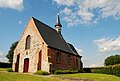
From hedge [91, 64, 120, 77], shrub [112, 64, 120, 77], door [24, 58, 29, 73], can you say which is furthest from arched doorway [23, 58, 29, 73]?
shrub [112, 64, 120, 77]

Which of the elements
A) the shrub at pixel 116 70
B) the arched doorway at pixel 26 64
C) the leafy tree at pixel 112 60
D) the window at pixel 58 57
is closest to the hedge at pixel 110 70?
the shrub at pixel 116 70

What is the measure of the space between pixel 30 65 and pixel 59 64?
5.52 m

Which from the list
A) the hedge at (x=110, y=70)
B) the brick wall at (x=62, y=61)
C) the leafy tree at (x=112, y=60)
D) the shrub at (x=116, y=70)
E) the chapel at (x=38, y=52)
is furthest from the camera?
the leafy tree at (x=112, y=60)

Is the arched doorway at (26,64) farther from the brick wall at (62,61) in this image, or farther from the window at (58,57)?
the window at (58,57)

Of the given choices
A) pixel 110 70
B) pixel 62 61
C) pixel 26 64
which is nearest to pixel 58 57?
pixel 62 61

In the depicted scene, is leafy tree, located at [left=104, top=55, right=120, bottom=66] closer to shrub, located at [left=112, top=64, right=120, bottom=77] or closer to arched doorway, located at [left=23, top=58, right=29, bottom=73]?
shrub, located at [left=112, top=64, right=120, bottom=77]

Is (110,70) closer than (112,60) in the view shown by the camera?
Yes

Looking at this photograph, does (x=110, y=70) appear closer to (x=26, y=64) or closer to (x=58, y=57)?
(x=58, y=57)

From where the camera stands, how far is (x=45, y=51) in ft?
107

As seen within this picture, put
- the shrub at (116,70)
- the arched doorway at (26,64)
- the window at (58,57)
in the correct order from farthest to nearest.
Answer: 1. the shrub at (116,70)
2. the arched doorway at (26,64)
3. the window at (58,57)

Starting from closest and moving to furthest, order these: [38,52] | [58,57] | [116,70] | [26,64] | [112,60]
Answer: [38,52] → [26,64] → [58,57] → [116,70] → [112,60]

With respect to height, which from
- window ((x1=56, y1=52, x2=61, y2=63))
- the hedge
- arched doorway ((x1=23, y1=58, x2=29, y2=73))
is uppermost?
window ((x1=56, y1=52, x2=61, y2=63))

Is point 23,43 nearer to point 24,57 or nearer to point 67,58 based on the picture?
point 24,57

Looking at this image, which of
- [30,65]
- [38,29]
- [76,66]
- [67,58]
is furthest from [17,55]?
[76,66]
